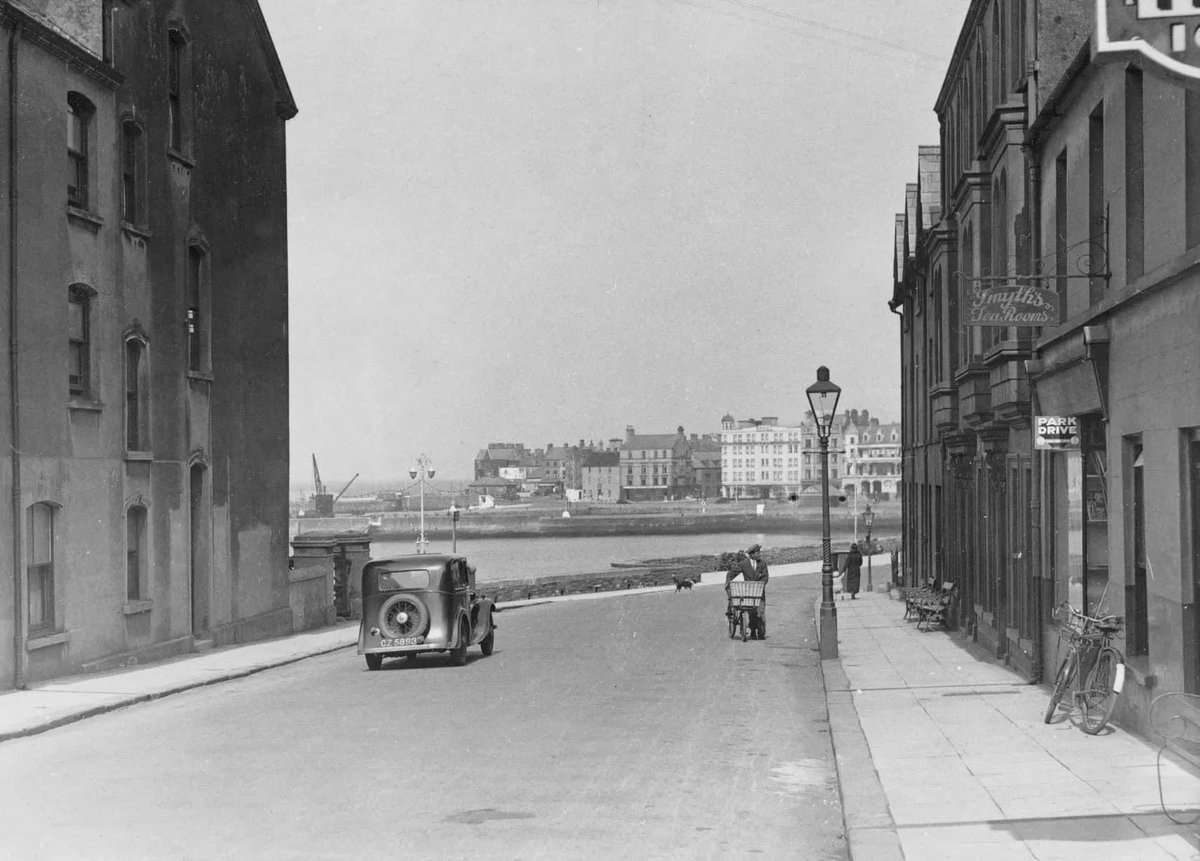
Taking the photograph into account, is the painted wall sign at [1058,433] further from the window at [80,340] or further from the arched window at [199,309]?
the arched window at [199,309]

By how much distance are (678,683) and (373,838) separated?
10.0 meters

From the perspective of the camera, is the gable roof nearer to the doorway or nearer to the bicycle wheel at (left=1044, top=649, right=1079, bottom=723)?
the doorway

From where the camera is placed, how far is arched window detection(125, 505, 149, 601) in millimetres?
22797

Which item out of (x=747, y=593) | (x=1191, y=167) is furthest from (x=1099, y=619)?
(x=747, y=593)

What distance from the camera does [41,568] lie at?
63.5 feet

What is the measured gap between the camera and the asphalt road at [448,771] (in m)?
8.81

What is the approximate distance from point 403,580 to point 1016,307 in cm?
1044

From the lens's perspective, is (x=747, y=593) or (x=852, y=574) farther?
(x=852, y=574)

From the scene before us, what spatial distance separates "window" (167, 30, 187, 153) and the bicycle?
18696 mm

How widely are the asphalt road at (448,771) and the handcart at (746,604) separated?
5038 millimetres

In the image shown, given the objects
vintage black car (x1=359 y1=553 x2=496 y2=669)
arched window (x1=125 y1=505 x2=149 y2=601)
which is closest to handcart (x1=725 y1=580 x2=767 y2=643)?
vintage black car (x1=359 y1=553 x2=496 y2=669)

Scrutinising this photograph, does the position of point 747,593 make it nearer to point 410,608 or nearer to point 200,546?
point 410,608

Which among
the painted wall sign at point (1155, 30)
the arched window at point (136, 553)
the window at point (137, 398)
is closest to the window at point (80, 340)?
the window at point (137, 398)

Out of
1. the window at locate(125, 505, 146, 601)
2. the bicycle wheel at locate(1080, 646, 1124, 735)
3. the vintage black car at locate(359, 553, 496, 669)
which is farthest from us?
the window at locate(125, 505, 146, 601)
